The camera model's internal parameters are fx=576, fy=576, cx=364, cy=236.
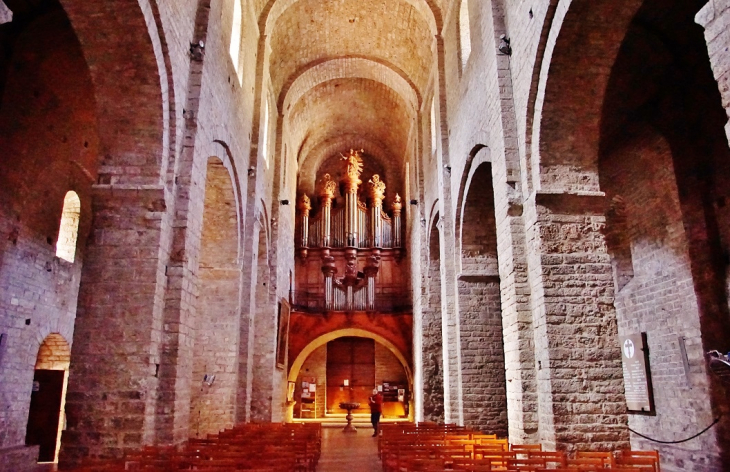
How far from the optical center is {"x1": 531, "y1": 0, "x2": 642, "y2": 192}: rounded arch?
707 centimetres

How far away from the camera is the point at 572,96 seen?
7.66 m

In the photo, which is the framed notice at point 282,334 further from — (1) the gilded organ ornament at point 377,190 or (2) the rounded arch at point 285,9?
(2) the rounded arch at point 285,9

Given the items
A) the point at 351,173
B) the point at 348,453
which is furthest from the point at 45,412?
the point at 351,173

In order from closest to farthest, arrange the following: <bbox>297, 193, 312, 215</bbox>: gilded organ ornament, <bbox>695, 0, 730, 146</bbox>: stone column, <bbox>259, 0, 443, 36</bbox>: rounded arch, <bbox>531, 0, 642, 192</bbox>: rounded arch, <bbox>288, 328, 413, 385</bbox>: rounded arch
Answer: <bbox>695, 0, 730, 146</bbox>: stone column
<bbox>531, 0, 642, 192</bbox>: rounded arch
<bbox>259, 0, 443, 36</bbox>: rounded arch
<bbox>288, 328, 413, 385</bbox>: rounded arch
<bbox>297, 193, 312, 215</bbox>: gilded organ ornament

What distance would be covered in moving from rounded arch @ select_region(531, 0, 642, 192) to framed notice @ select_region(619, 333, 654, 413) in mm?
4713

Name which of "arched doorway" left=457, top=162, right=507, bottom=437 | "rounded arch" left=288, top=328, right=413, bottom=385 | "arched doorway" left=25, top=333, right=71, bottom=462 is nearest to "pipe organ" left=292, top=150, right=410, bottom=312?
"rounded arch" left=288, top=328, right=413, bottom=385

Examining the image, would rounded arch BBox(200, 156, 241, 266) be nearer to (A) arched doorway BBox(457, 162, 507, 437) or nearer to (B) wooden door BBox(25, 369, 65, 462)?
(B) wooden door BBox(25, 369, 65, 462)

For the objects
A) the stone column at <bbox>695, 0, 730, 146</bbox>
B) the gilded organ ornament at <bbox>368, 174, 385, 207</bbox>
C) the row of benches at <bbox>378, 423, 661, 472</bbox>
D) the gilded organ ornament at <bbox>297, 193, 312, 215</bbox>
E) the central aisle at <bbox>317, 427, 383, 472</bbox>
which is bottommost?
the central aisle at <bbox>317, 427, 383, 472</bbox>

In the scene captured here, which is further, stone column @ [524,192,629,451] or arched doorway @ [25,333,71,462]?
arched doorway @ [25,333,71,462]

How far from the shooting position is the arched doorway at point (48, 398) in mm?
11781

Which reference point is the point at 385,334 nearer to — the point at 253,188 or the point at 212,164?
the point at 253,188

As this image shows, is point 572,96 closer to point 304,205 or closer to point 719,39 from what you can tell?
point 719,39

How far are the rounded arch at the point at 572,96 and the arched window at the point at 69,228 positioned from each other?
954cm

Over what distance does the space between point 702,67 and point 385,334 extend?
45.8 feet
